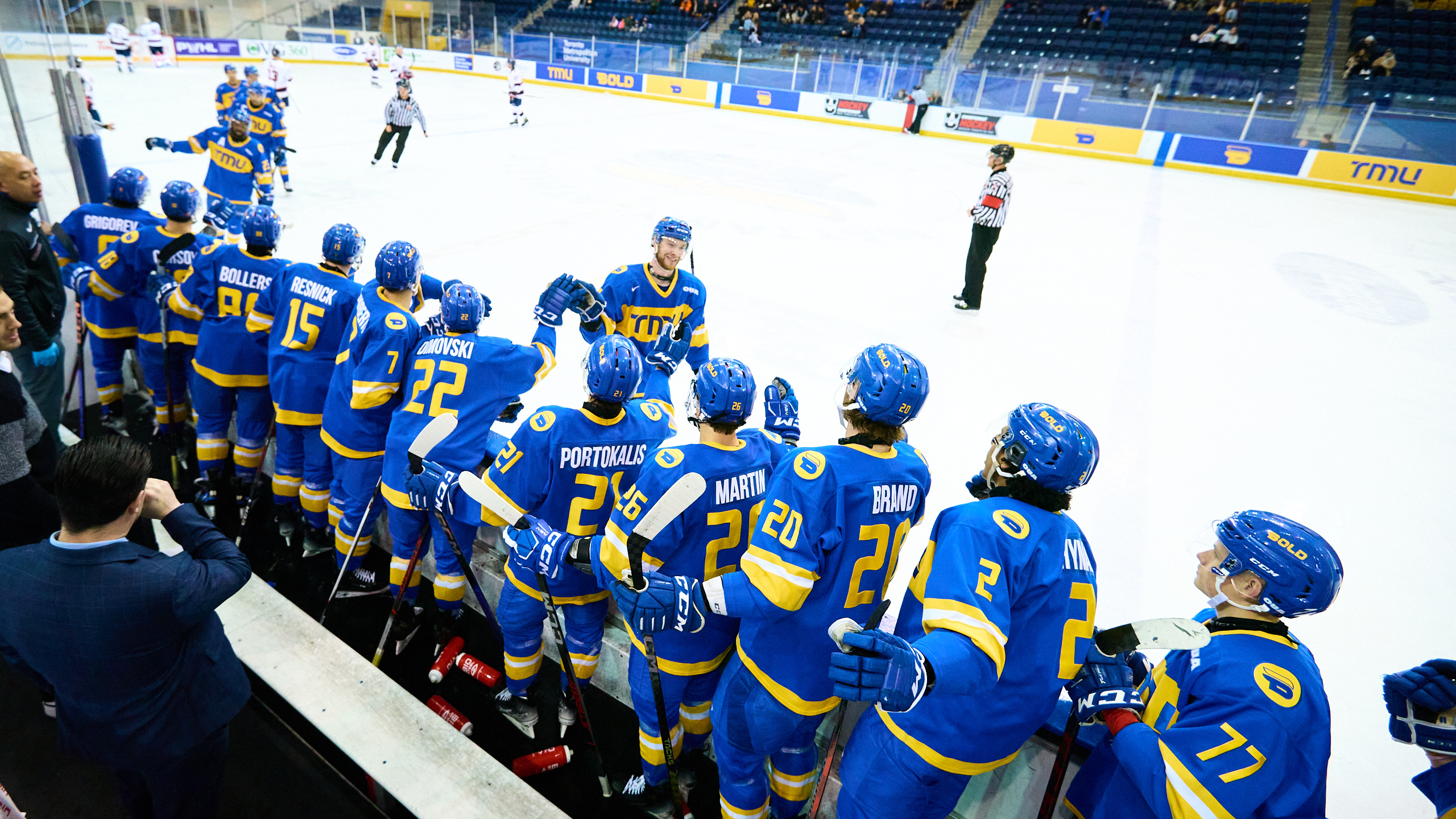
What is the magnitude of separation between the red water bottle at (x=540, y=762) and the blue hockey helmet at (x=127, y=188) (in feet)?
12.4

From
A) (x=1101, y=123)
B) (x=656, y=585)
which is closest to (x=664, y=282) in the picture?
(x=656, y=585)

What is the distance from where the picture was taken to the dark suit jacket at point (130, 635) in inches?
59.6

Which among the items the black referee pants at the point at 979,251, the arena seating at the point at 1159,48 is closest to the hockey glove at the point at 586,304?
the black referee pants at the point at 979,251

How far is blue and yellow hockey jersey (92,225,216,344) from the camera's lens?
3801 millimetres

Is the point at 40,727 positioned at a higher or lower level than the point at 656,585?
lower

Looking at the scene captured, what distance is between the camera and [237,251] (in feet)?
11.3

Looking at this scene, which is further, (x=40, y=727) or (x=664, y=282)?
(x=664, y=282)

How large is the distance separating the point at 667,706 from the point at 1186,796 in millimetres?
1433

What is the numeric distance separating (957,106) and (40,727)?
20603mm

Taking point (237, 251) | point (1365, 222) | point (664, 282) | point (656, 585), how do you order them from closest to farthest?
1. point (656, 585)
2. point (237, 251)
3. point (664, 282)
4. point (1365, 222)

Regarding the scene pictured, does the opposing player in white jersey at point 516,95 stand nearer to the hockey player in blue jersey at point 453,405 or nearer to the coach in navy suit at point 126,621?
the hockey player in blue jersey at point 453,405

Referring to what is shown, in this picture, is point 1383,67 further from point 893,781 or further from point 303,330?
point 303,330

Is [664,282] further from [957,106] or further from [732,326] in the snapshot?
[957,106]

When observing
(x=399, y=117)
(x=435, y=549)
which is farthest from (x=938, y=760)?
(x=399, y=117)
